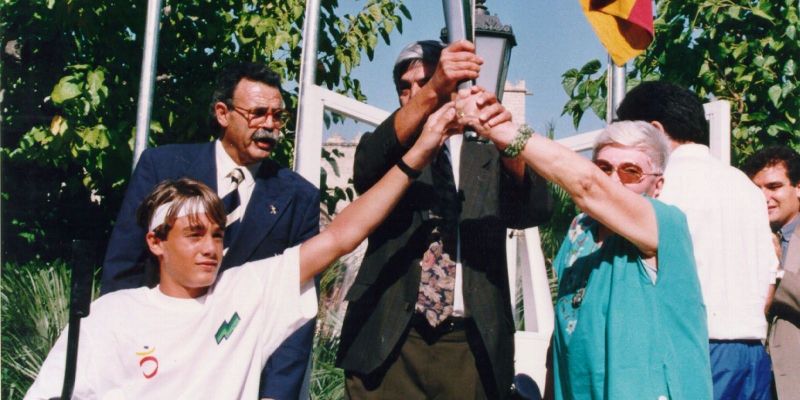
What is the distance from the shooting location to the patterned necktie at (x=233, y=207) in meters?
2.87

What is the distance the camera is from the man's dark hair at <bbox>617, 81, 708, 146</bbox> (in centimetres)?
293

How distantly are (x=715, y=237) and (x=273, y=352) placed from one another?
4.52 feet

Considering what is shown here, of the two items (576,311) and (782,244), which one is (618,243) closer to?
(576,311)

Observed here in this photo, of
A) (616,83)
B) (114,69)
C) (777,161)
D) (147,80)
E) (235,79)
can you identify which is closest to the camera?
(235,79)

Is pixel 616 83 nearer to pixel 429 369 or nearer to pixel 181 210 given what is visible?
pixel 429 369

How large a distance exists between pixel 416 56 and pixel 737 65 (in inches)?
122

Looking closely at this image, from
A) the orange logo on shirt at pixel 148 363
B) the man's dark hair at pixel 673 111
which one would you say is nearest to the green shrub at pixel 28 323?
the orange logo on shirt at pixel 148 363

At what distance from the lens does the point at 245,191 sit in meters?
2.99

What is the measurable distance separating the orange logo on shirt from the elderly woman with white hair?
1.11 metres

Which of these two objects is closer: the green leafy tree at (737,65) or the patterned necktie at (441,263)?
the patterned necktie at (441,263)

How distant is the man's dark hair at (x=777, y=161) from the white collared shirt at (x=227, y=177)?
7.56ft

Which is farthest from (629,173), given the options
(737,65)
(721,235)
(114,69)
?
(114,69)

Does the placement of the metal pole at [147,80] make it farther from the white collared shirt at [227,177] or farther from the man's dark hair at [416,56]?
the man's dark hair at [416,56]

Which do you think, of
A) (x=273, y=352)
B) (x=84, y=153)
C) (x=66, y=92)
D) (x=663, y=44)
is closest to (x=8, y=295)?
(x=84, y=153)
